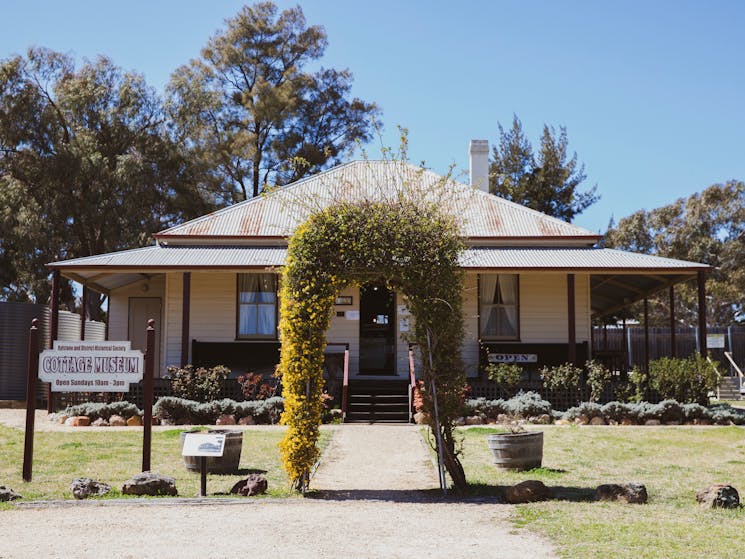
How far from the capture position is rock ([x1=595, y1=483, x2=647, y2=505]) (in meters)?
8.54

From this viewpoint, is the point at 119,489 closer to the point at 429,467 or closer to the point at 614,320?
the point at 429,467

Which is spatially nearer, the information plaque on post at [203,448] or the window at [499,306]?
the information plaque on post at [203,448]

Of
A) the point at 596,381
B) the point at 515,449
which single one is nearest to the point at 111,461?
the point at 515,449

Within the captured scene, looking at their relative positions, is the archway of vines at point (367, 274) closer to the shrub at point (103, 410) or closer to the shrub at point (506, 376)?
the shrub at point (506, 376)

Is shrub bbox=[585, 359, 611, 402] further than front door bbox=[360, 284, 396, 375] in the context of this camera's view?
No

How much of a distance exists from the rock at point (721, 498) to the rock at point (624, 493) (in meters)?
0.58

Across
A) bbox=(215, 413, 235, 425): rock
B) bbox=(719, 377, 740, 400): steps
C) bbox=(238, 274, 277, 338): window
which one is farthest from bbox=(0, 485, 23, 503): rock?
bbox=(719, 377, 740, 400): steps

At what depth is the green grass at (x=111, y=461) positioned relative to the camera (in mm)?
9602

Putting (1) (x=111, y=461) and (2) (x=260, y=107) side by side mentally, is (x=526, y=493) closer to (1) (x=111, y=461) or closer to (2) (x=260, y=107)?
(1) (x=111, y=461)

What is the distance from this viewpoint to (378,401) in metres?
17.6

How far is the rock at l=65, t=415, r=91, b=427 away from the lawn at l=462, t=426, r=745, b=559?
737 centimetres

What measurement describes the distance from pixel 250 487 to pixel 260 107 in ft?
98.4

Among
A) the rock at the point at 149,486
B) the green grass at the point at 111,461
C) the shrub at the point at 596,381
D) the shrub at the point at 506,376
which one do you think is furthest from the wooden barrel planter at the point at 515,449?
the shrub at the point at 596,381

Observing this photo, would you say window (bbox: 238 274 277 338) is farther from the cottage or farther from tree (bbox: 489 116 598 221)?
tree (bbox: 489 116 598 221)
